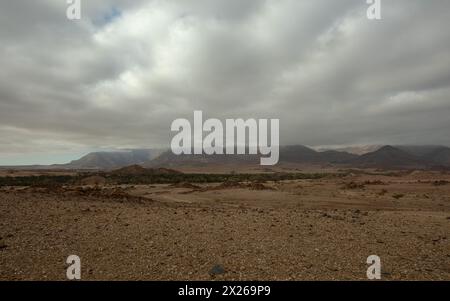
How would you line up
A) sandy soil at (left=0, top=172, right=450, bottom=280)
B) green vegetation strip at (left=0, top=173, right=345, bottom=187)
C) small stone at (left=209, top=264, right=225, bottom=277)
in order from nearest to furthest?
1. small stone at (left=209, top=264, right=225, bottom=277)
2. sandy soil at (left=0, top=172, right=450, bottom=280)
3. green vegetation strip at (left=0, top=173, right=345, bottom=187)

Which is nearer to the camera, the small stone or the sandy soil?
the small stone

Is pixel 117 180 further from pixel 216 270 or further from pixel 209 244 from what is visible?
pixel 216 270

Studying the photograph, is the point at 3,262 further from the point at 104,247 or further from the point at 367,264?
the point at 367,264

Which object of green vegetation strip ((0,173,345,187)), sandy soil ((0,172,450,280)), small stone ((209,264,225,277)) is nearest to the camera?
small stone ((209,264,225,277))

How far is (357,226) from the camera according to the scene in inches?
575

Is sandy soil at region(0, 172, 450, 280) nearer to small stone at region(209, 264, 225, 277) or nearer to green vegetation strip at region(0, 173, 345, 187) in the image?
small stone at region(209, 264, 225, 277)

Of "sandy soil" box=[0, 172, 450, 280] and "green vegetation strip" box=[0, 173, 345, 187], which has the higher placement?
"sandy soil" box=[0, 172, 450, 280]

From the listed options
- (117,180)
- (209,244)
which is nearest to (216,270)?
(209,244)

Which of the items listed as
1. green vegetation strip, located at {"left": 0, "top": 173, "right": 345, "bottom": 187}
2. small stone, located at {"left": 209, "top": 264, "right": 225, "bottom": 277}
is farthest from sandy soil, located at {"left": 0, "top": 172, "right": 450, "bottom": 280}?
green vegetation strip, located at {"left": 0, "top": 173, "right": 345, "bottom": 187}

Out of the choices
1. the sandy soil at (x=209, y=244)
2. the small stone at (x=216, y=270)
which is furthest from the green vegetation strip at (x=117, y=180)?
the small stone at (x=216, y=270)

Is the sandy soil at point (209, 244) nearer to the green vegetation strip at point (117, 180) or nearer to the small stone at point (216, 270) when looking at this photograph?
the small stone at point (216, 270)

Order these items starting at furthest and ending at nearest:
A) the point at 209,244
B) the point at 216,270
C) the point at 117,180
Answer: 1. the point at 117,180
2. the point at 209,244
3. the point at 216,270

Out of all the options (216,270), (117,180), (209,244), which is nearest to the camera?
(216,270)
